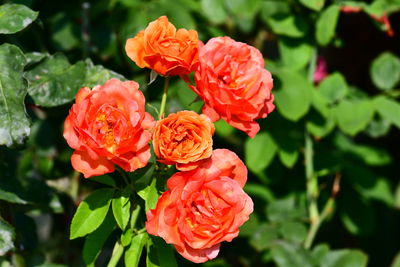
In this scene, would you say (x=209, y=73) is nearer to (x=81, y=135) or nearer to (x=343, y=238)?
(x=81, y=135)

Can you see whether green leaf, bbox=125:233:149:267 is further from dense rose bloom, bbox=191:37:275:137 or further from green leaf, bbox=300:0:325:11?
green leaf, bbox=300:0:325:11

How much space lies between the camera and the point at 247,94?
1.26m

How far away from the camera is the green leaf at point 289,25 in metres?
2.05

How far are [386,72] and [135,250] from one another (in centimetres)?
134

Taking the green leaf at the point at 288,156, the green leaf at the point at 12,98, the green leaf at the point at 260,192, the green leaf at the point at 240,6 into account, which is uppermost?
the green leaf at the point at 12,98

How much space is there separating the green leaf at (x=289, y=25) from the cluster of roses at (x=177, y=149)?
853mm

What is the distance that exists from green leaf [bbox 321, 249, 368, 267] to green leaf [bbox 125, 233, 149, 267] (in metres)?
0.87

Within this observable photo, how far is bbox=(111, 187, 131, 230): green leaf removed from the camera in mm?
1234

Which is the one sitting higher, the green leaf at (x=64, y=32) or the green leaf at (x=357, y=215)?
the green leaf at (x=64, y=32)

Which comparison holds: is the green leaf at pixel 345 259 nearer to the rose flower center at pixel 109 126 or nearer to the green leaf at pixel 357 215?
the green leaf at pixel 357 215

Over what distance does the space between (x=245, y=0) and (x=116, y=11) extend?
0.42 metres

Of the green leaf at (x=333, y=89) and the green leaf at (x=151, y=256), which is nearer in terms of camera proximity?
the green leaf at (x=151, y=256)

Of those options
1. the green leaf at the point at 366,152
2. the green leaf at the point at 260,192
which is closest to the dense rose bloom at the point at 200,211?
the green leaf at the point at 260,192

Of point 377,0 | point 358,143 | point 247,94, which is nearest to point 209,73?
point 247,94
